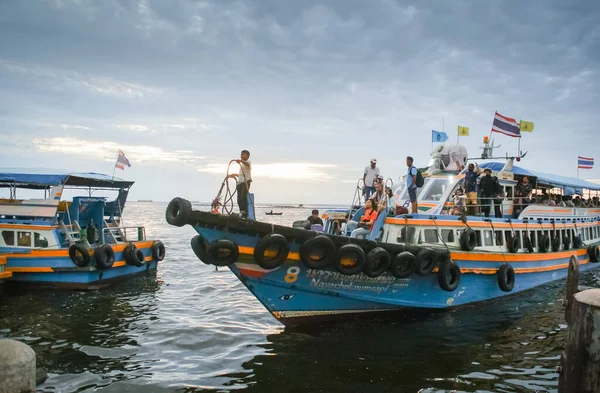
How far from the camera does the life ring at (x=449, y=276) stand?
11.7 m

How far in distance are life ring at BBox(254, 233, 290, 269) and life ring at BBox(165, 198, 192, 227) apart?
1659mm

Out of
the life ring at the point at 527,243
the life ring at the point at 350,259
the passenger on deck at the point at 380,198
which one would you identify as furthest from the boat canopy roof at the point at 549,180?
the life ring at the point at 350,259

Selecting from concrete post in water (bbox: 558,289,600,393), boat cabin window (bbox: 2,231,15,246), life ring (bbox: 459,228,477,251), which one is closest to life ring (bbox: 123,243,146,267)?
boat cabin window (bbox: 2,231,15,246)

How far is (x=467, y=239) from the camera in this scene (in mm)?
12648

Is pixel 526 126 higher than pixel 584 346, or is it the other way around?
pixel 526 126

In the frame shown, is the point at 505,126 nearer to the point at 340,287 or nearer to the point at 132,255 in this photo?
the point at 340,287

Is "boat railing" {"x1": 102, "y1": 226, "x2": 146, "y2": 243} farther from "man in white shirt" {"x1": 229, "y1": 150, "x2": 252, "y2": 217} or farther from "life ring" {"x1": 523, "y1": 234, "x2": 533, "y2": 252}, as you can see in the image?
"life ring" {"x1": 523, "y1": 234, "x2": 533, "y2": 252}

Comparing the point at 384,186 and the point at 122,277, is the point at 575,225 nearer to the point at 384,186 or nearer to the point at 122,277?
the point at 384,186

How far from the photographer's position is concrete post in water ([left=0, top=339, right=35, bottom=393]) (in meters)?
4.93

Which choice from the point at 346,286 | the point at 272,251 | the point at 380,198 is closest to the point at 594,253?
the point at 380,198

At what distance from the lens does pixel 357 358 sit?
9.51 meters

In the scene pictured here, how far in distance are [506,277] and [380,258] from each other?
5142 mm

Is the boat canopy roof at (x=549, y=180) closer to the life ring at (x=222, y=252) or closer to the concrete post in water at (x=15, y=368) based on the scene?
the life ring at (x=222, y=252)

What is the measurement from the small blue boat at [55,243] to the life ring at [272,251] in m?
9.43
